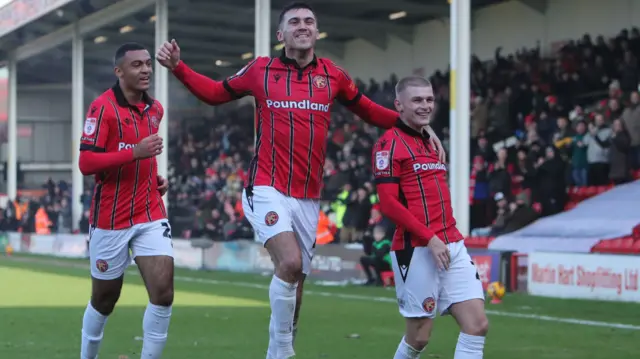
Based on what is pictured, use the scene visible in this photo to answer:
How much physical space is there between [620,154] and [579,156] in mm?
939

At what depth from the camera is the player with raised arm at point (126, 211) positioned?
7.58 metres

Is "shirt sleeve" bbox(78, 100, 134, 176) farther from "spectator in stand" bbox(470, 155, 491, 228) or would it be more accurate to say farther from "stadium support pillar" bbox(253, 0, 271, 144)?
"stadium support pillar" bbox(253, 0, 271, 144)

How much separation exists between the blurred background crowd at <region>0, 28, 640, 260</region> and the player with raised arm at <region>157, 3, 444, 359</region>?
13.0 m

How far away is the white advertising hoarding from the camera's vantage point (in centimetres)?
1588

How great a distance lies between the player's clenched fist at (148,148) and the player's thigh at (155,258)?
0.63m

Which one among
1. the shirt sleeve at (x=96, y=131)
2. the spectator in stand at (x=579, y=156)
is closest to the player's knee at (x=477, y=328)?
the shirt sleeve at (x=96, y=131)

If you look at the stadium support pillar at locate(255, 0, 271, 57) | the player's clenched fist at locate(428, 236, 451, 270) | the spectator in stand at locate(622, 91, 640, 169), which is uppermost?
the stadium support pillar at locate(255, 0, 271, 57)

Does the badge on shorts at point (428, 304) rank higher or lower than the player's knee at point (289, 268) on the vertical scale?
lower

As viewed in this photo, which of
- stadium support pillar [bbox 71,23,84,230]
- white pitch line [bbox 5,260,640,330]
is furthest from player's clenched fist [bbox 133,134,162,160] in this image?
stadium support pillar [bbox 71,23,84,230]

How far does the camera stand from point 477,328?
680 centimetres

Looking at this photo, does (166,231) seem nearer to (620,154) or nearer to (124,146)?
(124,146)

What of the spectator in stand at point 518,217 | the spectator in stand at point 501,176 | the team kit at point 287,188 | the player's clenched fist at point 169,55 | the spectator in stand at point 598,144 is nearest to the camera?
the team kit at point 287,188

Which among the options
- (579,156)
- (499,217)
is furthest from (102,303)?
(579,156)

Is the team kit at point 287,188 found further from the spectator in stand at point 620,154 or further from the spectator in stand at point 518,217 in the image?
the spectator in stand at point 620,154
